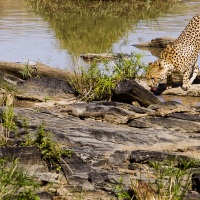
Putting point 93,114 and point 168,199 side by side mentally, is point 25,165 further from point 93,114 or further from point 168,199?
point 93,114

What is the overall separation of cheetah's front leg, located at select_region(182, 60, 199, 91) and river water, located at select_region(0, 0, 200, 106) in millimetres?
1178

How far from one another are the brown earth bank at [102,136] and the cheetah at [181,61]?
2243 mm

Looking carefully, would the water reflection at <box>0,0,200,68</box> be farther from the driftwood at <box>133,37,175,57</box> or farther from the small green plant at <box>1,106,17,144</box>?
the small green plant at <box>1,106,17,144</box>

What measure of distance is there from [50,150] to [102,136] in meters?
1.03

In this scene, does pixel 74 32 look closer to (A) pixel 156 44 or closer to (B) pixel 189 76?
(A) pixel 156 44

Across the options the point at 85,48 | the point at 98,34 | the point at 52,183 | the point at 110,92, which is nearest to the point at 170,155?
the point at 52,183

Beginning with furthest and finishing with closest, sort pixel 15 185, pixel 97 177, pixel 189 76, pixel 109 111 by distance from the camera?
pixel 189 76 → pixel 109 111 → pixel 97 177 → pixel 15 185

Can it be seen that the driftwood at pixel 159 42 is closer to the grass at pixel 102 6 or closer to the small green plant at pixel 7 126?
the grass at pixel 102 6

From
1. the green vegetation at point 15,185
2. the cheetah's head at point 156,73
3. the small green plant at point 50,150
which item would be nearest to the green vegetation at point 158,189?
the green vegetation at point 15,185

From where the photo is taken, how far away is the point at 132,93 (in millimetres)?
9953

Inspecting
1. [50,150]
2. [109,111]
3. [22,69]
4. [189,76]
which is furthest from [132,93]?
[189,76]

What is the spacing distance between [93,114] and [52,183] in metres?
2.44

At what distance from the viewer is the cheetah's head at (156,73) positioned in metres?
12.4

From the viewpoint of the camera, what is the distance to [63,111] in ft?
30.5
